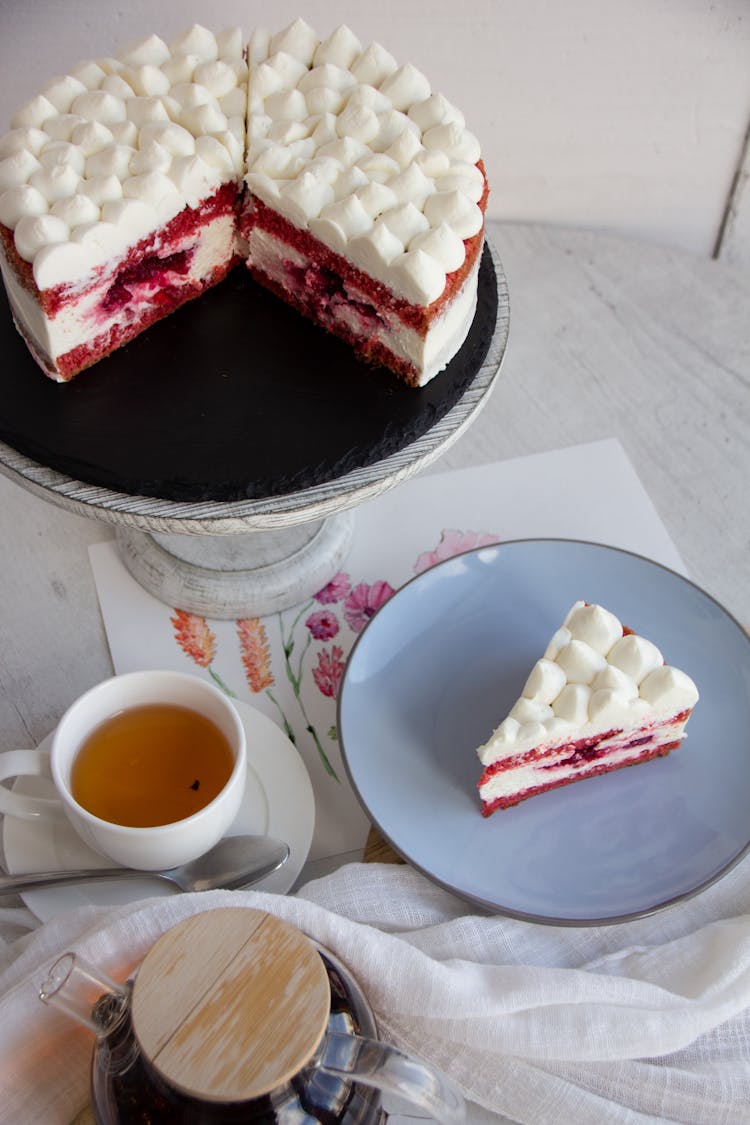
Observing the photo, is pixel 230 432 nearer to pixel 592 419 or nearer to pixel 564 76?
pixel 592 419

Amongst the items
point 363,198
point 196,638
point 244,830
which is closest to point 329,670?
point 196,638

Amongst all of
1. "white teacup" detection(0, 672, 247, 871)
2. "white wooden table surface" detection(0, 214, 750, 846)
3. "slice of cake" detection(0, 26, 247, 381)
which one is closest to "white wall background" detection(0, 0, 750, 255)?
"white wooden table surface" detection(0, 214, 750, 846)

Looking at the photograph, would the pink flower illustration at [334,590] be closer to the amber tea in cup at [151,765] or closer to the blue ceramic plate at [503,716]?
the blue ceramic plate at [503,716]

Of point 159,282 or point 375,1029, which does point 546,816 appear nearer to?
point 375,1029

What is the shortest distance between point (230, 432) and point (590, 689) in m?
0.53

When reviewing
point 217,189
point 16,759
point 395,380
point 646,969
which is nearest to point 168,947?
point 16,759

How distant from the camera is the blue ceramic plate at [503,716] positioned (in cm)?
133

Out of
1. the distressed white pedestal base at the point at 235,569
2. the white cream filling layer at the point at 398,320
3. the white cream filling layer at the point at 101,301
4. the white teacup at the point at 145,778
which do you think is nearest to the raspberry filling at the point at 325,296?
the white cream filling layer at the point at 398,320

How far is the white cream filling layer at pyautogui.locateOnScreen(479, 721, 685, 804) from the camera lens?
139 cm

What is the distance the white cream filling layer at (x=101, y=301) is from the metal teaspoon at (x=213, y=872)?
622 millimetres

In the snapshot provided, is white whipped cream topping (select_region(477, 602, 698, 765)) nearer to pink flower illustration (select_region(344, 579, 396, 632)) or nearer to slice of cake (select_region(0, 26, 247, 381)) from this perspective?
pink flower illustration (select_region(344, 579, 396, 632))

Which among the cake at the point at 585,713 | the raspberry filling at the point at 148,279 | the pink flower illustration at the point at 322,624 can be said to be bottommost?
the pink flower illustration at the point at 322,624

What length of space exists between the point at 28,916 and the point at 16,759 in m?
A: 0.19

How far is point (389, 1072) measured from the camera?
3.02ft
